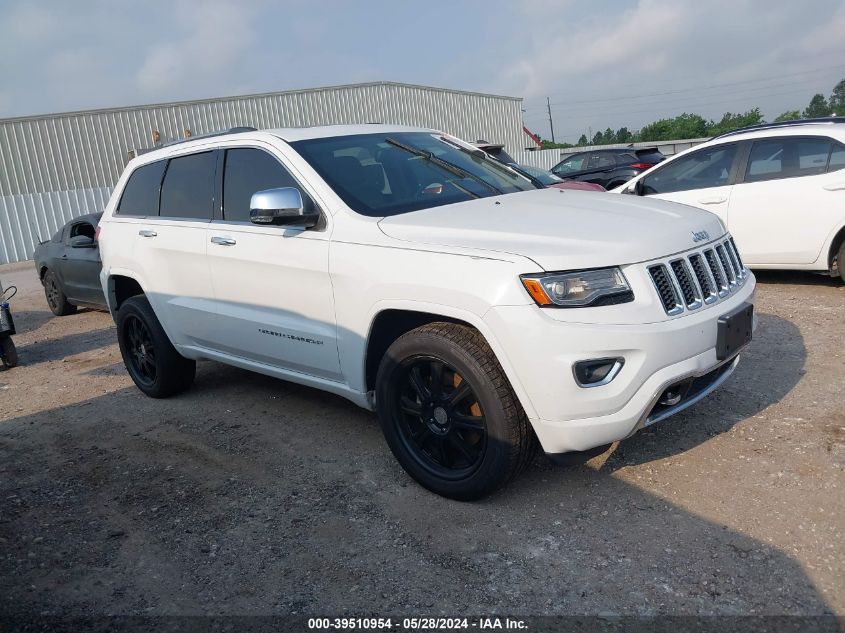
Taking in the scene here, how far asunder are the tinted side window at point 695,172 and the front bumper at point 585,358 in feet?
17.0

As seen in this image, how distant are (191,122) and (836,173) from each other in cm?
2305

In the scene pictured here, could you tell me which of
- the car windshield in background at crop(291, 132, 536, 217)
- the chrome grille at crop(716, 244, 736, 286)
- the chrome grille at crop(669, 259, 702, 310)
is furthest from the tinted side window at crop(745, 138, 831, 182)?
the chrome grille at crop(669, 259, 702, 310)

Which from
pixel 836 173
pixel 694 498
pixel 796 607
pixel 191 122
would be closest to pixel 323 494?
pixel 694 498

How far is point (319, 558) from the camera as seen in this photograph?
3314 mm

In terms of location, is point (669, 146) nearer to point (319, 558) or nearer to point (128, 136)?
point (128, 136)

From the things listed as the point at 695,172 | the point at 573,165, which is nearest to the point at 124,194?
the point at 695,172

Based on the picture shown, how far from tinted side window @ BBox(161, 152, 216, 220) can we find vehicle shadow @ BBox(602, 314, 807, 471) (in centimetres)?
301

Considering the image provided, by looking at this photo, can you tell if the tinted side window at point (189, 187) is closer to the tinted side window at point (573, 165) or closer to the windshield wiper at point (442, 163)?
the windshield wiper at point (442, 163)

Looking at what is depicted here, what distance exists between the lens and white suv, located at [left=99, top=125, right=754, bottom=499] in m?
3.18

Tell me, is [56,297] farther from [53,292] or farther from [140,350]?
[140,350]

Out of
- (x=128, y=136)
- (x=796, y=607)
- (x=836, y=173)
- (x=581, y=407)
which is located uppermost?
(x=128, y=136)

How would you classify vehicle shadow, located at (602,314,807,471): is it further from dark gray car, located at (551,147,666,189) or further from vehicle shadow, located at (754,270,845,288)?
dark gray car, located at (551,147,666,189)

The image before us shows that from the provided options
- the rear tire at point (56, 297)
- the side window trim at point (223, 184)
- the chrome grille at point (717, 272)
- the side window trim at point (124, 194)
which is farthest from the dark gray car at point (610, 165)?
the chrome grille at point (717, 272)

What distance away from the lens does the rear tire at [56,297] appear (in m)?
10.2
